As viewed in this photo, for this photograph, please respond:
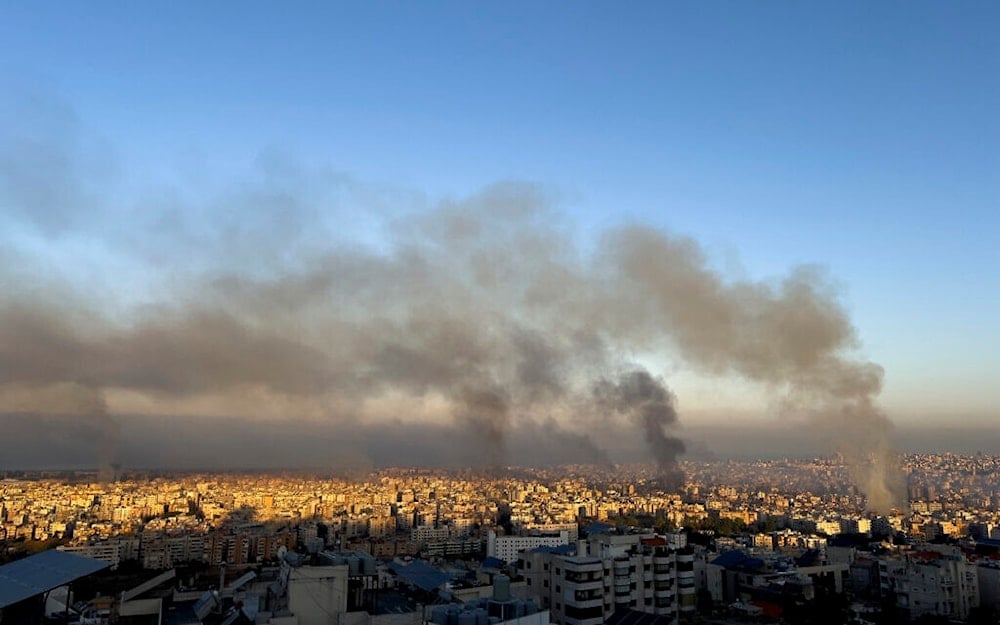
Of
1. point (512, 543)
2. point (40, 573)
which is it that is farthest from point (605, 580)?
point (512, 543)

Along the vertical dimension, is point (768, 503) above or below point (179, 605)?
below

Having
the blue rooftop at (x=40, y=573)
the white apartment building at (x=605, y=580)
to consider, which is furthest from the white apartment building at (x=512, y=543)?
the blue rooftop at (x=40, y=573)

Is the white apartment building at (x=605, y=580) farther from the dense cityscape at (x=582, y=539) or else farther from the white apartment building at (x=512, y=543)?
the white apartment building at (x=512, y=543)

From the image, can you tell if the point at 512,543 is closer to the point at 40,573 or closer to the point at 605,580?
the point at 605,580

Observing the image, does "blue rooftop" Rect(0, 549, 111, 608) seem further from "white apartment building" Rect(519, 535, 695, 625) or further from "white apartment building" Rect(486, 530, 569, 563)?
"white apartment building" Rect(486, 530, 569, 563)

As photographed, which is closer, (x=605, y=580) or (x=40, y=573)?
(x=40, y=573)

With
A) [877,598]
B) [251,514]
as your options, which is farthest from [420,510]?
[877,598]

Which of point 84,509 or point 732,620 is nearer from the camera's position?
point 732,620

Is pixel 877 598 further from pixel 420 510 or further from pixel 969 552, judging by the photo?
pixel 420 510
